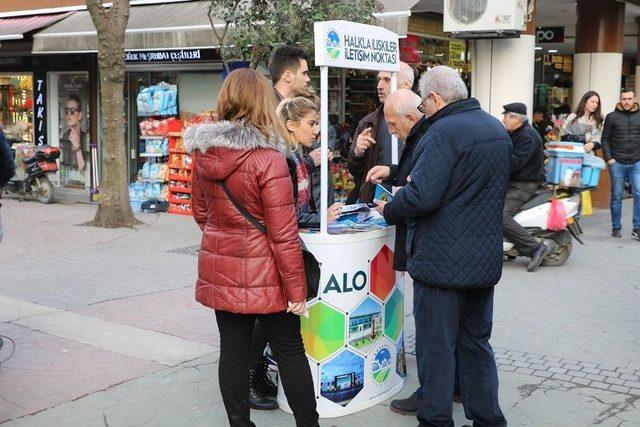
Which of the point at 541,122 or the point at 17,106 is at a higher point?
the point at 17,106

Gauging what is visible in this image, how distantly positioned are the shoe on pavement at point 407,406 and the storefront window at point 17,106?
13.7 meters

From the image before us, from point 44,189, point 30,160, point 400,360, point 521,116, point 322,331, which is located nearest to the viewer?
point 322,331

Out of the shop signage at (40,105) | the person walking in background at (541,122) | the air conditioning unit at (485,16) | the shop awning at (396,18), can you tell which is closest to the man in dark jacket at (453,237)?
the shop awning at (396,18)

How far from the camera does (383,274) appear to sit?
4676 mm

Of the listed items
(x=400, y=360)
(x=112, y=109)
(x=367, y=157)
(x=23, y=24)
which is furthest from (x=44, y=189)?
(x=400, y=360)

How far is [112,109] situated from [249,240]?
8153 mm

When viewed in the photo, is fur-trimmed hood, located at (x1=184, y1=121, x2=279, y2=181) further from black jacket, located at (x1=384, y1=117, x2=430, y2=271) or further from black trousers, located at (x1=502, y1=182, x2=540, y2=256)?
black trousers, located at (x1=502, y1=182, x2=540, y2=256)

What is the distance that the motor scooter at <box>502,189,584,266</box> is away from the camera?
8.70 m

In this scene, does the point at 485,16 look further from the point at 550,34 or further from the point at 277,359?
the point at 550,34

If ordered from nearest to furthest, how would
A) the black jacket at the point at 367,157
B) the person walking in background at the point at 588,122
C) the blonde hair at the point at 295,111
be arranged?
the blonde hair at the point at 295,111 < the black jacket at the point at 367,157 < the person walking in background at the point at 588,122

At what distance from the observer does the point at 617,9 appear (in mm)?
14047

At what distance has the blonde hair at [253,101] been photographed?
151 inches

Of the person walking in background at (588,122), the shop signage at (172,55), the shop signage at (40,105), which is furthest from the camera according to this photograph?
the shop signage at (40,105)

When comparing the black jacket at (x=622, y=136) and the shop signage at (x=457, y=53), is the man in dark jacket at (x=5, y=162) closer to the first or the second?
the black jacket at (x=622, y=136)
